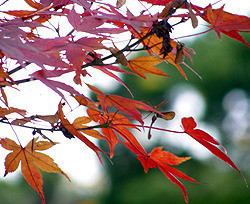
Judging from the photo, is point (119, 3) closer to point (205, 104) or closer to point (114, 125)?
point (114, 125)

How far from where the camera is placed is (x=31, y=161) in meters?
0.62

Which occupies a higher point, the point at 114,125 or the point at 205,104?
the point at 205,104

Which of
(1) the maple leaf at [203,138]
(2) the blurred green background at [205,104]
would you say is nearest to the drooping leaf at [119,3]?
(1) the maple leaf at [203,138]

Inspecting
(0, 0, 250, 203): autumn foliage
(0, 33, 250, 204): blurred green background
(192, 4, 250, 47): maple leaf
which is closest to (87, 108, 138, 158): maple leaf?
(0, 0, 250, 203): autumn foliage

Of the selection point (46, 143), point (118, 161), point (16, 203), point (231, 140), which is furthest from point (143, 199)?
point (16, 203)

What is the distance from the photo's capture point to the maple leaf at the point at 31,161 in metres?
0.60

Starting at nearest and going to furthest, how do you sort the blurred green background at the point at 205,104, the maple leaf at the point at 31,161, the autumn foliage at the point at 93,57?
the autumn foliage at the point at 93,57
the maple leaf at the point at 31,161
the blurred green background at the point at 205,104

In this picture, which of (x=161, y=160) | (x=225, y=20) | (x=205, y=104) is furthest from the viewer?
(x=205, y=104)

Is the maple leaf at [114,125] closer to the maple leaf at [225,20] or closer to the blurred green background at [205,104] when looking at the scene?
the maple leaf at [225,20]

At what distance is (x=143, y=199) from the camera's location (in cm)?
670

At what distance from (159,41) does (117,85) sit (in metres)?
8.96

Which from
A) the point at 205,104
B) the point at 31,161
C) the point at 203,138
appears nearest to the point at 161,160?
the point at 203,138

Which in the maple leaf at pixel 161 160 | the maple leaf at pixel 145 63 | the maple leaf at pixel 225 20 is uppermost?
the maple leaf at pixel 225 20

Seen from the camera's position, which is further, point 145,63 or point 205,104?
point 205,104
